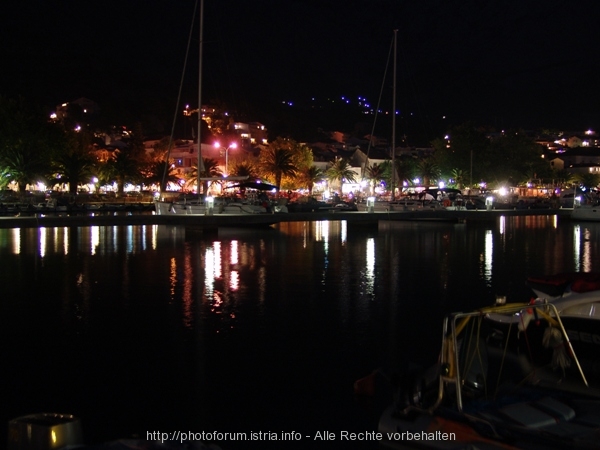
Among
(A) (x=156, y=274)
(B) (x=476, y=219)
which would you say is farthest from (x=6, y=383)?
(B) (x=476, y=219)

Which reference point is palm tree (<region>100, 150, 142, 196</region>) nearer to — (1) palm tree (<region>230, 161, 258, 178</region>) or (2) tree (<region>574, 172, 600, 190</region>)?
(1) palm tree (<region>230, 161, 258, 178</region>)

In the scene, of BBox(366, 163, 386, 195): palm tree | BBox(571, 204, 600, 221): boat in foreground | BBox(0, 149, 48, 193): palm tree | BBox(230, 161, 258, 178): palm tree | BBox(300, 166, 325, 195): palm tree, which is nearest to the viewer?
BBox(571, 204, 600, 221): boat in foreground

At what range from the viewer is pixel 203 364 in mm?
9953

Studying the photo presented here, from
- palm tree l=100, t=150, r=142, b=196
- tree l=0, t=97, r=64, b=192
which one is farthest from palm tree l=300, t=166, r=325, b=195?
tree l=0, t=97, r=64, b=192

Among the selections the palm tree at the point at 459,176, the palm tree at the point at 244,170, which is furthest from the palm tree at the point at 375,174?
the palm tree at the point at 244,170

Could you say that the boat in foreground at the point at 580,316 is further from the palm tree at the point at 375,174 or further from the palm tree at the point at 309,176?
the palm tree at the point at 375,174

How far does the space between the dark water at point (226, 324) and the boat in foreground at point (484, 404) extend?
1.16 metres

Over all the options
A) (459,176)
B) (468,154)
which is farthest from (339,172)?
(468,154)

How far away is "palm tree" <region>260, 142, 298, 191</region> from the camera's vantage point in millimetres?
86688

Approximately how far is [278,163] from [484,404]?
80.4m

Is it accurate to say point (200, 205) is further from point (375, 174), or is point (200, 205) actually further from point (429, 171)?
point (429, 171)

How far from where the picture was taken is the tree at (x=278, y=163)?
86688 mm

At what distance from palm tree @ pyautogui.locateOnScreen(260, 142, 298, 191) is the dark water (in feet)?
193

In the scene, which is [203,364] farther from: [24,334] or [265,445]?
[24,334]
